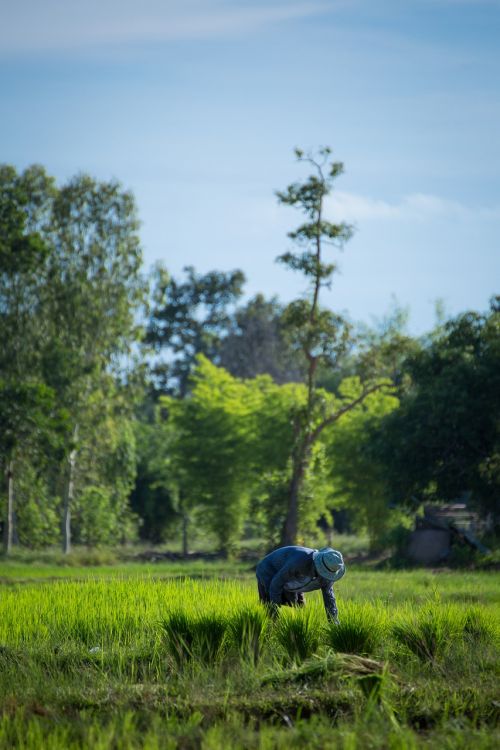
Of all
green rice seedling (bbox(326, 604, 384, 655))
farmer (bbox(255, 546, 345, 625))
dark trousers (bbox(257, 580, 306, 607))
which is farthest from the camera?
dark trousers (bbox(257, 580, 306, 607))

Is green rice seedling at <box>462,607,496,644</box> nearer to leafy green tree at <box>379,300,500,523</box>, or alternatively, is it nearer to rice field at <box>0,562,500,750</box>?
rice field at <box>0,562,500,750</box>

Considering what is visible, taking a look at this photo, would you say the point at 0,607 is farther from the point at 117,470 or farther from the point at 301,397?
the point at 117,470

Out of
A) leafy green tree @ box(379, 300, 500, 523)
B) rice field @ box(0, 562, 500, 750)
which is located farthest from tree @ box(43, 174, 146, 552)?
rice field @ box(0, 562, 500, 750)

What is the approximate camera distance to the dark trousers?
38.3 feet

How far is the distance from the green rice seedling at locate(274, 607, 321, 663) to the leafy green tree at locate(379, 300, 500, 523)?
18745 millimetres

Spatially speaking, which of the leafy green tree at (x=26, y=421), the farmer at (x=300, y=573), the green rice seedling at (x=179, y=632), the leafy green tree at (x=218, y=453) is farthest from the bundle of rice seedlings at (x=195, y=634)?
the leafy green tree at (x=218, y=453)

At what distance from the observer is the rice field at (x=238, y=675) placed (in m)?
7.74

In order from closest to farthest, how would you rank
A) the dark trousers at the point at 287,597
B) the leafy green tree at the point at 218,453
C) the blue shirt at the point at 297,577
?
the blue shirt at the point at 297,577, the dark trousers at the point at 287,597, the leafy green tree at the point at 218,453

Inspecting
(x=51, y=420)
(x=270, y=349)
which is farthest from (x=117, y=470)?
(x=270, y=349)

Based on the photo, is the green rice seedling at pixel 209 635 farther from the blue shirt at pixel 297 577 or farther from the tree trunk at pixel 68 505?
the tree trunk at pixel 68 505

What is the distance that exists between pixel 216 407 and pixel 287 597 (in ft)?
96.5

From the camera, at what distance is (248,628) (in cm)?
1066

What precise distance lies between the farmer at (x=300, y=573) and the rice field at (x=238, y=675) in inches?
12.2

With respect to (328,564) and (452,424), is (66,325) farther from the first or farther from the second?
(328,564)
